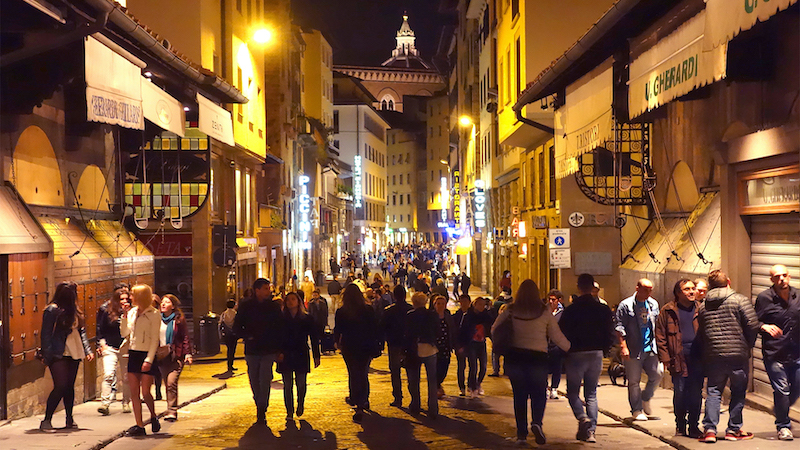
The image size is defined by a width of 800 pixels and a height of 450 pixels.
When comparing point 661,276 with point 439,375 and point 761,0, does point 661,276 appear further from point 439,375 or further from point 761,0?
point 761,0

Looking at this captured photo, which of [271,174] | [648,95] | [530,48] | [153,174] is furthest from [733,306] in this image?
[271,174]

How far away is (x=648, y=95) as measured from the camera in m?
13.1

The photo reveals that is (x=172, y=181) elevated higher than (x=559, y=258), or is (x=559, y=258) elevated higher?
(x=172, y=181)

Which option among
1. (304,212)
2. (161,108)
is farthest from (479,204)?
(161,108)

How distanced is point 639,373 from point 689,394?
1.32m

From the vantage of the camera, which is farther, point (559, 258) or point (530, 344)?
point (559, 258)

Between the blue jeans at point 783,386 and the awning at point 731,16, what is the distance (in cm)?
333

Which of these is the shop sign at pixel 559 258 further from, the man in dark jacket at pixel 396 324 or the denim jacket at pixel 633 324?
the denim jacket at pixel 633 324

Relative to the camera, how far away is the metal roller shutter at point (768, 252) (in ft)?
38.1

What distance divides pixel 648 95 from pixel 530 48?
14.5 metres

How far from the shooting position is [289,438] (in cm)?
1112

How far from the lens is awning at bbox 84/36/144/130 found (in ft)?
42.2

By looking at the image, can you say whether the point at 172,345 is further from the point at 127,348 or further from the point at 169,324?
the point at 127,348

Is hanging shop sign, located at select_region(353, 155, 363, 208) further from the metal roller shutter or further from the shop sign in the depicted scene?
the metal roller shutter
